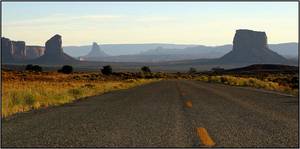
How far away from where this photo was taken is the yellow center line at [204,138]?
8153 mm

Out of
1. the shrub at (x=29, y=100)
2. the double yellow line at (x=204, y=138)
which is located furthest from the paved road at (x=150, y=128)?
the shrub at (x=29, y=100)

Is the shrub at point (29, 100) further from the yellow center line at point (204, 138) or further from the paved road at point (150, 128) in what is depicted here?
the yellow center line at point (204, 138)

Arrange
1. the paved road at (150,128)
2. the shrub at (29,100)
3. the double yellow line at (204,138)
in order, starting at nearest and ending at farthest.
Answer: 1. the double yellow line at (204,138)
2. the paved road at (150,128)
3. the shrub at (29,100)

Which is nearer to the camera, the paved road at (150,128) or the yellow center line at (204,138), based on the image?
the yellow center line at (204,138)

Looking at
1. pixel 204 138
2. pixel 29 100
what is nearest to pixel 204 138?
pixel 204 138

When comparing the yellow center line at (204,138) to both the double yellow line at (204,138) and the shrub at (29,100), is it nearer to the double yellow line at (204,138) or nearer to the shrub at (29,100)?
the double yellow line at (204,138)

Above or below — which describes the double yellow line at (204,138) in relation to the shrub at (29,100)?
above

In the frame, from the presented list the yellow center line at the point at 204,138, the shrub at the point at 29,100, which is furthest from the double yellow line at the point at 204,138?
the shrub at the point at 29,100

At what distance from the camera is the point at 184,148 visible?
7754 millimetres

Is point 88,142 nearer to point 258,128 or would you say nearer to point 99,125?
point 99,125

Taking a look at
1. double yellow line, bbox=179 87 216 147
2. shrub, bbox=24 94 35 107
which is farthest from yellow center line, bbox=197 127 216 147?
shrub, bbox=24 94 35 107

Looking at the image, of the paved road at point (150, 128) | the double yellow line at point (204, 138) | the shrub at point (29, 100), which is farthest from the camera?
the shrub at point (29, 100)

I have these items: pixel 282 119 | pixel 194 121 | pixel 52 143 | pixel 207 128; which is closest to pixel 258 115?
pixel 282 119

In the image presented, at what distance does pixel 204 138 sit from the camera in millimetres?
8750
